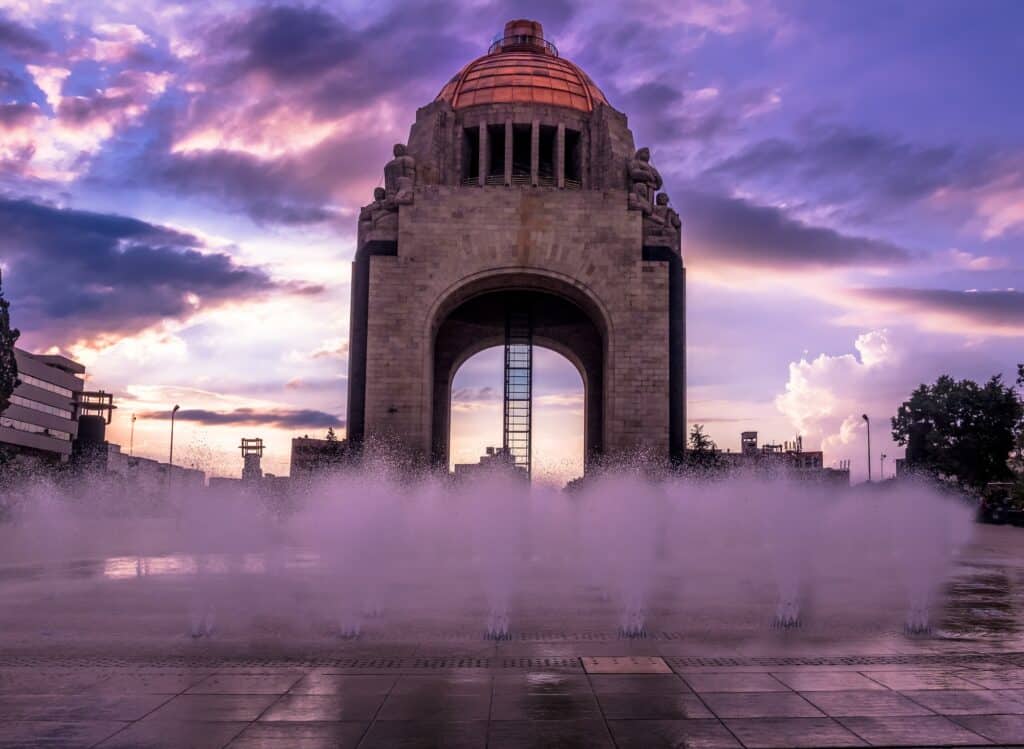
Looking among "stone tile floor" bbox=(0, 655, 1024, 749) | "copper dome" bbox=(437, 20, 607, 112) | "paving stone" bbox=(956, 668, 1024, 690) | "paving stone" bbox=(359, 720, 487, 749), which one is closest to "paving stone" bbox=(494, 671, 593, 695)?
"stone tile floor" bbox=(0, 655, 1024, 749)

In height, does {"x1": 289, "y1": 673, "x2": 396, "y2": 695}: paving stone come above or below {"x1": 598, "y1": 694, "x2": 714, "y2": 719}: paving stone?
below

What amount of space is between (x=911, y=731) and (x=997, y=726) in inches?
27.3

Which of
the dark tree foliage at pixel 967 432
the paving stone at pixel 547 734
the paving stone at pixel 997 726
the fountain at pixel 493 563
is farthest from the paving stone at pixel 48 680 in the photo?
the dark tree foliage at pixel 967 432

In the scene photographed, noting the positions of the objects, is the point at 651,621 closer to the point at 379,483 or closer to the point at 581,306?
the point at 379,483

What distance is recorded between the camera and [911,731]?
6.75 metres

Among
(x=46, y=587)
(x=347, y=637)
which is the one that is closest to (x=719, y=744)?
(x=347, y=637)

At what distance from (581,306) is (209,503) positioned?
1712cm

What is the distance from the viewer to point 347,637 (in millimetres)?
10672

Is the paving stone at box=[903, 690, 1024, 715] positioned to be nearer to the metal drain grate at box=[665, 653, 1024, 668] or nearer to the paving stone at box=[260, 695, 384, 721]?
the metal drain grate at box=[665, 653, 1024, 668]

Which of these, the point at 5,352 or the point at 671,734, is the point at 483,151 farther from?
the point at 671,734

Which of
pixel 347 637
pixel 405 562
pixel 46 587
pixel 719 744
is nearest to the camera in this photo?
pixel 719 744

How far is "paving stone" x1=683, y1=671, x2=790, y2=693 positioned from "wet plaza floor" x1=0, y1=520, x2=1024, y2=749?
0.03 m

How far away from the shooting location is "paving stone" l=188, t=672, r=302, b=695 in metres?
7.93

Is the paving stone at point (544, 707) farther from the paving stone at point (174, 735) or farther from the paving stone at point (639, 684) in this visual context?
the paving stone at point (174, 735)
